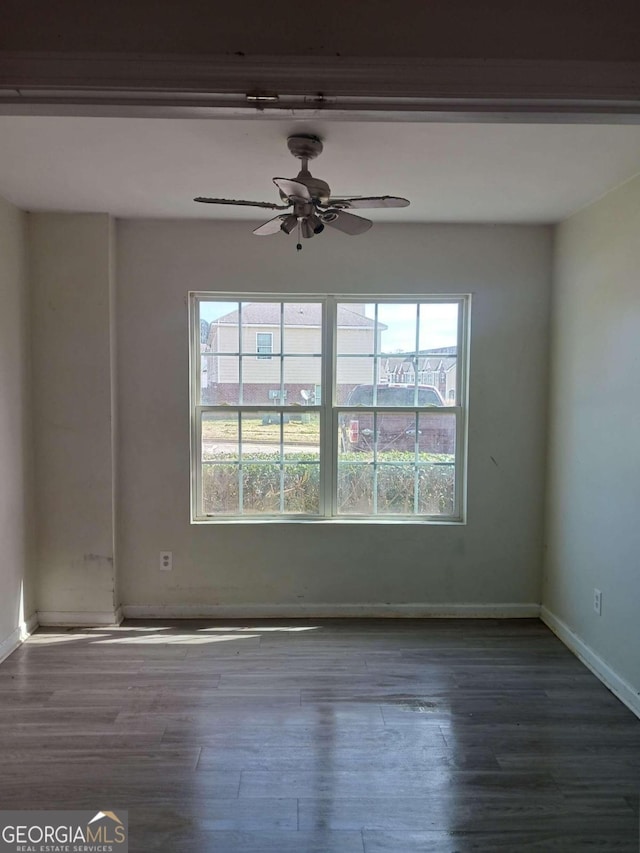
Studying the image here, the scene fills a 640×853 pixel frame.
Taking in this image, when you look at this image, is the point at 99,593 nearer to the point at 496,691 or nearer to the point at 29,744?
the point at 29,744

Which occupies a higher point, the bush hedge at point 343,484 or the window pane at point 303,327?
the window pane at point 303,327

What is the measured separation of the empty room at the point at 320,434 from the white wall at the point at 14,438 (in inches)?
1.0

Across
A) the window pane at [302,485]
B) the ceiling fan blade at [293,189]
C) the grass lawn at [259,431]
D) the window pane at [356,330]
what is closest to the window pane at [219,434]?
the grass lawn at [259,431]

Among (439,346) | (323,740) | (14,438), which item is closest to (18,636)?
(14,438)

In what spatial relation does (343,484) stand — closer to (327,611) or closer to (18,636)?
(327,611)

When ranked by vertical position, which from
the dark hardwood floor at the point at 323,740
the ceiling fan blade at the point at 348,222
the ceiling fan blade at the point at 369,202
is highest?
the ceiling fan blade at the point at 369,202

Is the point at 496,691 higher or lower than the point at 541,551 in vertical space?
lower

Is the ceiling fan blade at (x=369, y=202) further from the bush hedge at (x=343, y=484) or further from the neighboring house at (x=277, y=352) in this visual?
the bush hedge at (x=343, y=484)

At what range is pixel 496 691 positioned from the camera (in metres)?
2.64

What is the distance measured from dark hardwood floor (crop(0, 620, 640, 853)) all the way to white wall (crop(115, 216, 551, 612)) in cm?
37

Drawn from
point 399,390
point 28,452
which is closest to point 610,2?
point 399,390

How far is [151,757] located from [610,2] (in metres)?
2.84

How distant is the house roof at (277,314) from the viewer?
11.5 ft

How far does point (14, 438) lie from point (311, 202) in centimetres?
227
